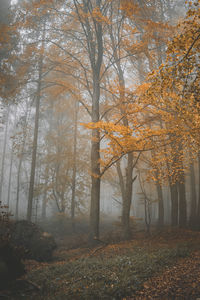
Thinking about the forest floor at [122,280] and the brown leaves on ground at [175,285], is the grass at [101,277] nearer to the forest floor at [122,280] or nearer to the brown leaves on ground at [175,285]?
the forest floor at [122,280]

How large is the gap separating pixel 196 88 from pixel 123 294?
13.2 ft

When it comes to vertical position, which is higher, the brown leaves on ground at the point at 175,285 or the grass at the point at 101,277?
the brown leaves on ground at the point at 175,285

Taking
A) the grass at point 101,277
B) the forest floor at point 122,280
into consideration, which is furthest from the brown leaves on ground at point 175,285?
the grass at point 101,277

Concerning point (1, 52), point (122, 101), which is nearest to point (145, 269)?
point (122, 101)

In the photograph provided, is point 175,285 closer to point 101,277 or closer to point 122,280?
point 122,280

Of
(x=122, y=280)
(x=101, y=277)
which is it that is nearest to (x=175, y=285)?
(x=122, y=280)

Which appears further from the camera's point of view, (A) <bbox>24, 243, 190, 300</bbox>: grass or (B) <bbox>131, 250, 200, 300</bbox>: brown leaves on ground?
(A) <bbox>24, 243, 190, 300</bbox>: grass

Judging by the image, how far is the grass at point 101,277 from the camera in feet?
11.2

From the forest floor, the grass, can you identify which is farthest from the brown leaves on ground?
the grass

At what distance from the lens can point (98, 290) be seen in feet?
11.3

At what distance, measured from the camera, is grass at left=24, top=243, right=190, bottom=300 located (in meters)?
3.40

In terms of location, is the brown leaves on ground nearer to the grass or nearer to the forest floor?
the forest floor

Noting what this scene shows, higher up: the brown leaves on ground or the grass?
the brown leaves on ground

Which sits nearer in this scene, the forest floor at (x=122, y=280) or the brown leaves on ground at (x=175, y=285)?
the brown leaves on ground at (x=175, y=285)
